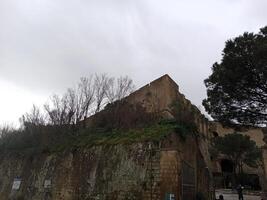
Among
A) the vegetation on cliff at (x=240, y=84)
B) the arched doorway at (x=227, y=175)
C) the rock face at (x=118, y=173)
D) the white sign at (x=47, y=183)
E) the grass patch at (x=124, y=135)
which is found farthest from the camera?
the arched doorway at (x=227, y=175)

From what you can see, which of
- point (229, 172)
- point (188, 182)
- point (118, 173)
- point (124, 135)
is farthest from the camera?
point (229, 172)

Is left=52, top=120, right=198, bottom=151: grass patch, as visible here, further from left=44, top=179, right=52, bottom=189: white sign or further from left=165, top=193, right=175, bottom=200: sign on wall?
left=165, top=193, right=175, bottom=200: sign on wall

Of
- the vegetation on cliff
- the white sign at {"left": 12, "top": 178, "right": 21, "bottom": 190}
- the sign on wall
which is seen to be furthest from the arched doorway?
the sign on wall

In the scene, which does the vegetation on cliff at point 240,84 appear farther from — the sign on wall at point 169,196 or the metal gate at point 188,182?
the sign on wall at point 169,196

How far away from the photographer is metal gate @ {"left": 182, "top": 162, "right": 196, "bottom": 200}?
13403 mm

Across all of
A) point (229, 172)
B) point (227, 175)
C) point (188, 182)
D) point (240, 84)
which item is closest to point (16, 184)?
point (188, 182)

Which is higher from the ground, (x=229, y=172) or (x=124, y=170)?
(x=229, y=172)

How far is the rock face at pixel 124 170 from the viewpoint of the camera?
13258mm

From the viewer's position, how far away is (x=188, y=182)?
46.5 feet

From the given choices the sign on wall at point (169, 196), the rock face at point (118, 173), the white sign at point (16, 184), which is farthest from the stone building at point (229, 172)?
the sign on wall at point (169, 196)

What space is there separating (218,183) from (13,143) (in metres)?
28.4

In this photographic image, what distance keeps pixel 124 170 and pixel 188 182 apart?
9.97ft

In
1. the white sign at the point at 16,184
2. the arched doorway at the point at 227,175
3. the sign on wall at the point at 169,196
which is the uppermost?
the arched doorway at the point at 227,175

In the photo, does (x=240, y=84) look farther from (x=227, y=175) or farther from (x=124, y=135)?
(x=227, y=175)
